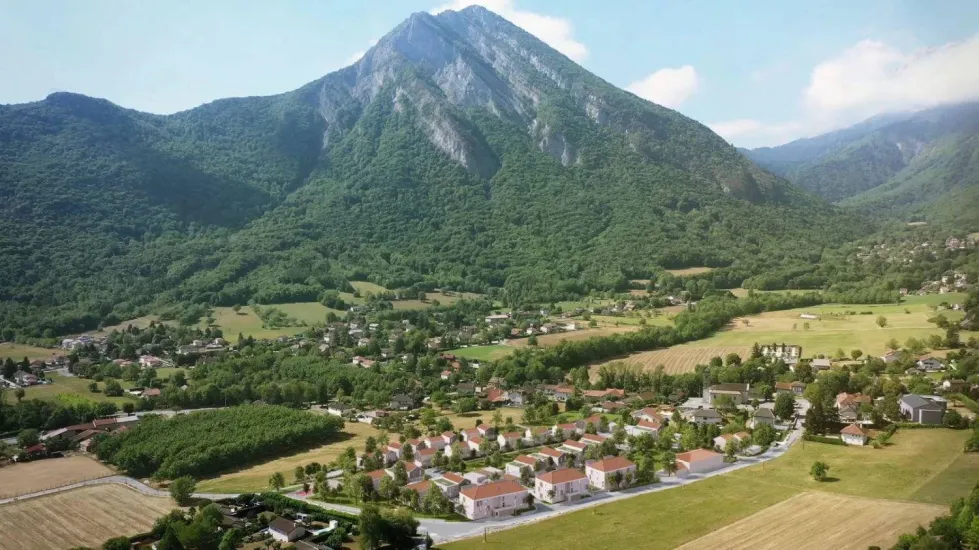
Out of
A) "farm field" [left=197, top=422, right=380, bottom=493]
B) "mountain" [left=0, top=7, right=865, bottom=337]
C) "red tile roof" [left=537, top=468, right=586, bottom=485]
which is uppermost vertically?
"mountain" [left=0, top=7, right=865, bottom=337]

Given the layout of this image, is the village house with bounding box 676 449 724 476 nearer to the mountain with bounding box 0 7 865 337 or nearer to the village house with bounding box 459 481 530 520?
the village house with bounding box 459 481 530 520

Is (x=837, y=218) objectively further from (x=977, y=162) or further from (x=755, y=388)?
(x=755, y=388)

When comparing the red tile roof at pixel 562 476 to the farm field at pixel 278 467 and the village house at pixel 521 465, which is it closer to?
the village house at pixel 521 465

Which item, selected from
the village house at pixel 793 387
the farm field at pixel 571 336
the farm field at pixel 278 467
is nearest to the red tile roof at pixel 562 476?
the farm field at pixel 278 467

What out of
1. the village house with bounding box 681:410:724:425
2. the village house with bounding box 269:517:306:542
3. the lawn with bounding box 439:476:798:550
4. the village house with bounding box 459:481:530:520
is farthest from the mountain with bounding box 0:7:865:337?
the lawn with bounding box 439:476:798:550

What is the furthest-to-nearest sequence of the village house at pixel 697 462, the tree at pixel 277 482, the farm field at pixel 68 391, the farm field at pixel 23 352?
1. the farm field at pixel 23 352
2. the farm field at pixel 68 391
3. the village house at pixel 697 462
4. the tree at pixel 277 482

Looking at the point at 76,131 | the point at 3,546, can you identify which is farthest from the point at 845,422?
the point at 76,131
